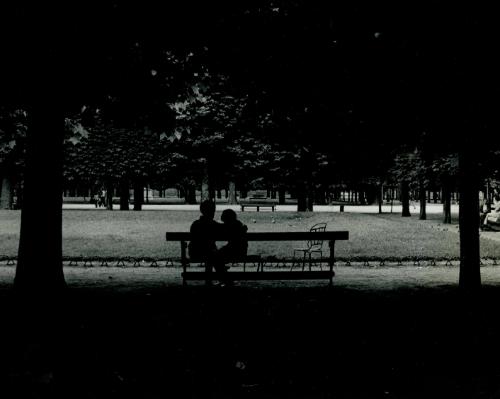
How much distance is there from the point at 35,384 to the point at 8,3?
478 cm

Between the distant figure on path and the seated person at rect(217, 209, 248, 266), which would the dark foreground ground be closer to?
the seated person at rect(217, 209, 248, 266)

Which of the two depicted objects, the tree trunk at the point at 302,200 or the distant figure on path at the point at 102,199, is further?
the distant figure on path at the point at 102,199

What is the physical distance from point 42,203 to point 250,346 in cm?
377

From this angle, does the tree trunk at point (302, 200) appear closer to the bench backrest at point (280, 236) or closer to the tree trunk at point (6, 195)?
the tree trunk at point (6, 195)

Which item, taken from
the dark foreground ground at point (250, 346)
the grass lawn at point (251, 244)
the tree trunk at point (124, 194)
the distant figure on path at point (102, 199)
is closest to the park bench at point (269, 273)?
the dark foreground ground at point (250, 346)

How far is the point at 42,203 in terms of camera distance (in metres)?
8.62

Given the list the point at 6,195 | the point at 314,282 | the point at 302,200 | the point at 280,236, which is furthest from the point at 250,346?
the point at 6,195

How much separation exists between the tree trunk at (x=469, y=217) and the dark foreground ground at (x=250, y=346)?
40 cm

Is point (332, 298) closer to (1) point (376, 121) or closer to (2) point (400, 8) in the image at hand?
(1) point (376, 121)

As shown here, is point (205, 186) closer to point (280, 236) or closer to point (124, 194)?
point (124, 194)

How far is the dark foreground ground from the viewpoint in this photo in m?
5.04

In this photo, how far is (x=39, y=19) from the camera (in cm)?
803

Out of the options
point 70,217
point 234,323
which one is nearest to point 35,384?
point 234,323

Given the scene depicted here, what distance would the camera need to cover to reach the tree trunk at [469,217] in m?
9.40
